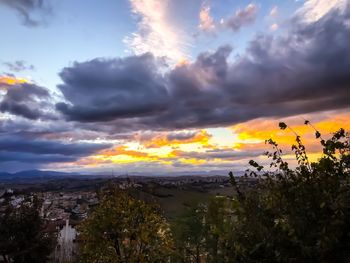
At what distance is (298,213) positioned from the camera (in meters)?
7.52

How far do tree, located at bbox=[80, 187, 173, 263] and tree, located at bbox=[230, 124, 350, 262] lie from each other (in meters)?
22.6

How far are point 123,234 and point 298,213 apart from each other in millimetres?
24519

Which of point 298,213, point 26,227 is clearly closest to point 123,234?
point 26,227

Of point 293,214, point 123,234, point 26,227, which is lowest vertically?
point 123,234

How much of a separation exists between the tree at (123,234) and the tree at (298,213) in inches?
890

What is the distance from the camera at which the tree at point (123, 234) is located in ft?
98.8

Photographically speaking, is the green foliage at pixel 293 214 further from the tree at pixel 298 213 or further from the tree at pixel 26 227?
the tree at pixel 26 227

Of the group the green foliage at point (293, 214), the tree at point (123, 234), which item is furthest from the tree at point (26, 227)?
the green foliage at point (293, 214)

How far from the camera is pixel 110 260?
97.6 ft

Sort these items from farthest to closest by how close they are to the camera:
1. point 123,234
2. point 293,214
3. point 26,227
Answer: point 26,227
point 123,234
point 293,214

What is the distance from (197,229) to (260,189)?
50194 millimetres

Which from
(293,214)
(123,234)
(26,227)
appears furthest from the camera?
(26,227)

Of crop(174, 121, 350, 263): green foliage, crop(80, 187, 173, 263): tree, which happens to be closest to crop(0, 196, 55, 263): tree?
crop(80, 187, 173, 263): tree

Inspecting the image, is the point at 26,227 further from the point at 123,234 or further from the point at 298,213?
the point at 298,213
